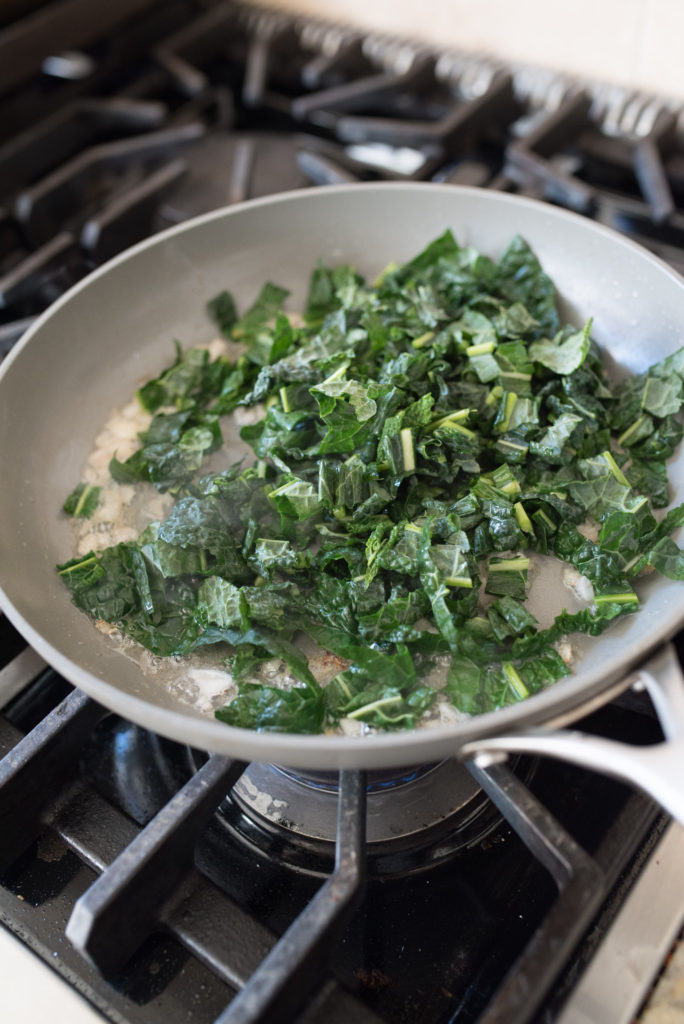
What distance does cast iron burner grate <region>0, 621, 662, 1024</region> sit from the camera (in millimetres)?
889

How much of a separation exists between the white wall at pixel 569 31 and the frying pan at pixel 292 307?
2.36 feet

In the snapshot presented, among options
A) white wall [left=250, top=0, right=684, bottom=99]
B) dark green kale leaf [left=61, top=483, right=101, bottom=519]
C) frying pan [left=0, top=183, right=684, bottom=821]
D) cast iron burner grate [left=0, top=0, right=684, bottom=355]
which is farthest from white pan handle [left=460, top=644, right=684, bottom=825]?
white wall [left=250, top=0, right=684, bottom=99]

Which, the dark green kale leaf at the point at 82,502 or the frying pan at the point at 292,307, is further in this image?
the dark green kale leaf at the point at 82,502

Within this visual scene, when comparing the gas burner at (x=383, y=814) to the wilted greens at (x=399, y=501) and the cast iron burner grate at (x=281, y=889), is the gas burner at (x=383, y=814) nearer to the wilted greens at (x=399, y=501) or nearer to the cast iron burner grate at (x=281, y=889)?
the cast iron burner grate at (x=281, y=889)

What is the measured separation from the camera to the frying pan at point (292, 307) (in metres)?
0.91

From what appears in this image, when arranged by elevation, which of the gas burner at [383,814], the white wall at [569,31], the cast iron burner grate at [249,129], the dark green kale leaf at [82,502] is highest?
the white wall at [569,31]

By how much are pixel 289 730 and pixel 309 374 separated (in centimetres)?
68

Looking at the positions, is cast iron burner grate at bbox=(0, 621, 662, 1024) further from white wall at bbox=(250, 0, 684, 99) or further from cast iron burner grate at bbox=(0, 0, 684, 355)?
white wall at bbox=(250, 0, 684, 99)

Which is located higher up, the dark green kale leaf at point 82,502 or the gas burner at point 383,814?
the dark green kale leaf at point 82,502

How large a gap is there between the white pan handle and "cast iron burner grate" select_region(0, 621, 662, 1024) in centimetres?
10

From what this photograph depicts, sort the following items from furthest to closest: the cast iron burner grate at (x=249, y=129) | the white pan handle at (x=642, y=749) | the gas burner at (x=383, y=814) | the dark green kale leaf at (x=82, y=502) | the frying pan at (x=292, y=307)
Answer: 1. the cast iron burner grate at (x=249, y=129)
2. the dark green kale leaf at (x=82, y=502)
3. the gas burner at (x=383, y=814)
4. the frying pan at (x=292, y=307)
5. the white pan handle at (x=642, y=749)

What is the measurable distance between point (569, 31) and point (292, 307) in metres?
1.08

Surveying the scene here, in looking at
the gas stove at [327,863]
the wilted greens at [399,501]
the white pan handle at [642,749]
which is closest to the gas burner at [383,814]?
the gas stove at [327,863]

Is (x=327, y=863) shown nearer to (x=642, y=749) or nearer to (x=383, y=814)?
(x=383, y=814)
